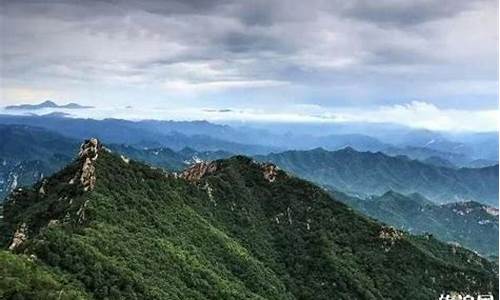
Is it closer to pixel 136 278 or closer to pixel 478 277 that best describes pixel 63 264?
pixel 136 278

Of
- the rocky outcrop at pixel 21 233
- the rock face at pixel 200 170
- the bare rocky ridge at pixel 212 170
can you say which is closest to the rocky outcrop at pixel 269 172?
the bare rocky ridge at pixel 212 170

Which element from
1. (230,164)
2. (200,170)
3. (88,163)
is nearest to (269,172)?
(230,164)

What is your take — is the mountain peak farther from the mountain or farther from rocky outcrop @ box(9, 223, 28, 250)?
rocky outcrop @ box(9, 223, 28, 250)

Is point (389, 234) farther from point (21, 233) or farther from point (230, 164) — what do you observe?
point (21, 233)

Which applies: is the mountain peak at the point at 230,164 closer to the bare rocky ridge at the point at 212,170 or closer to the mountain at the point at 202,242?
the bare rocky ridge at the point at 212,170

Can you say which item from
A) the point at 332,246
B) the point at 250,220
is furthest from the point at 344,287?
the point at 250,220

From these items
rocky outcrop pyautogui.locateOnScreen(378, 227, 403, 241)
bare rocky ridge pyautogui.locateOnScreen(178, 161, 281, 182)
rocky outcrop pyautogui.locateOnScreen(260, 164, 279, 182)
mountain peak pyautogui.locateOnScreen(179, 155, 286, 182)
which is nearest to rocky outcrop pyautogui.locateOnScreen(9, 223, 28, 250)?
bare rocky ridge pyautogui.locateOnScreen(178, 161, 281, 182)
